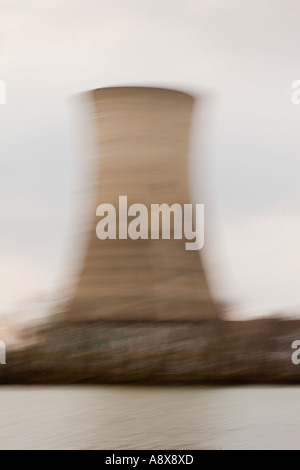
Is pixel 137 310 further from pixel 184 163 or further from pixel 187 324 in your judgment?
pixel 184 163

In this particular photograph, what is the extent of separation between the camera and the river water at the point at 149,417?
3691 millimetres

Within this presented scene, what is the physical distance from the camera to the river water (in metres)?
3.69

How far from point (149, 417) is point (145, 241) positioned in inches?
53.8

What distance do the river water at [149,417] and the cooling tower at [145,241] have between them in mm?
588

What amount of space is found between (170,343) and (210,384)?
16.0 inches

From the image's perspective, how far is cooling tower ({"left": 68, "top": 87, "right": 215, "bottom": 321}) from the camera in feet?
17.0

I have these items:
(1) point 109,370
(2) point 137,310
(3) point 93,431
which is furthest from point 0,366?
(3) point 93,431

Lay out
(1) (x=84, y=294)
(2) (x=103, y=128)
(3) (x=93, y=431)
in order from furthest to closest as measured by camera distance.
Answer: (1) (x=84, y=294), (2) (x=103, y=128), (3) (x=93, y=431)

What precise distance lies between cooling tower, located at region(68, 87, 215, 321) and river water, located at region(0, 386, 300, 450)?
0.59 m

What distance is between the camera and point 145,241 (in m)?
5.53

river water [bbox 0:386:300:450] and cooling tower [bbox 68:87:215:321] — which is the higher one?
cooling tower [bbox 68:87:215:321]

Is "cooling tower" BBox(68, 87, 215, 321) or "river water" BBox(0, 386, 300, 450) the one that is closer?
"river water" BBox(0, 386, 300, 450)

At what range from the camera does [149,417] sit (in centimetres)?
450

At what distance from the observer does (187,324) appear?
596 cm
